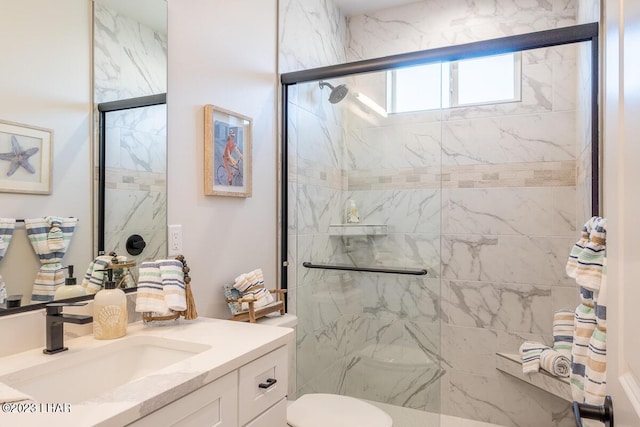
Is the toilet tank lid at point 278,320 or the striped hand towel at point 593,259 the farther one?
the toilet tank lid at point 278,320

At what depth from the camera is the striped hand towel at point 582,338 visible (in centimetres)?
117

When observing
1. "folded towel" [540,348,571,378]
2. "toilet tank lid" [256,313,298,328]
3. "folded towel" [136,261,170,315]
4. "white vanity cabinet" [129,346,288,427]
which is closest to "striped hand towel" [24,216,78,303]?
"folded towel" [136,261,170,315]

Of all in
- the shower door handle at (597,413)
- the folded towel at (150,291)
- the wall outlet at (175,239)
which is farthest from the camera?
the wall outlet at (175,239)

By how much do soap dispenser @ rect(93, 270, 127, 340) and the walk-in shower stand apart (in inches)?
49.1

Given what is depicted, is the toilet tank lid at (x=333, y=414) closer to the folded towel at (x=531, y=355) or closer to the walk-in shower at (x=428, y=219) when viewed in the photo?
the walk-in shower at (x=428, y=219)

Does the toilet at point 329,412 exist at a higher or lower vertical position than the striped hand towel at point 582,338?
lower

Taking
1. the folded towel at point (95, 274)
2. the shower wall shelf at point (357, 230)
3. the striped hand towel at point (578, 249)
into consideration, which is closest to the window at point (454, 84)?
the shower wall shelf at point (357, 230)

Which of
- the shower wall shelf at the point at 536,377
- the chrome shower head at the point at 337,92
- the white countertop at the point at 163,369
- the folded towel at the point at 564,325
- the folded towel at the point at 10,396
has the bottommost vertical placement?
the shower wall shelf at the point at 536,377

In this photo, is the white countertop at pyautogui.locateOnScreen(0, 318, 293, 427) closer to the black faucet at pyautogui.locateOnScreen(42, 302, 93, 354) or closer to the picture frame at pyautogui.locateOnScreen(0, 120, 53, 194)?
the black faucet at pyautogui.locateOnScreen(42, 302, 93, 354)

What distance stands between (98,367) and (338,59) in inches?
106

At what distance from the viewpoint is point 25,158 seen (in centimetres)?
118

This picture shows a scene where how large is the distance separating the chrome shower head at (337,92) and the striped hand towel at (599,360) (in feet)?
5.98

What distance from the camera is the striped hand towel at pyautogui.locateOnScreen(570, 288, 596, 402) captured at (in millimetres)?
1173

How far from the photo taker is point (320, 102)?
2551mm
